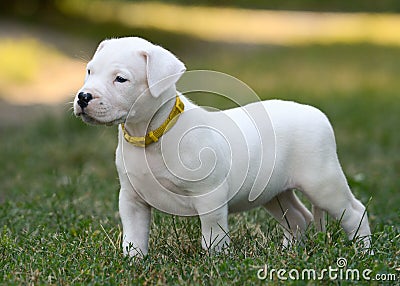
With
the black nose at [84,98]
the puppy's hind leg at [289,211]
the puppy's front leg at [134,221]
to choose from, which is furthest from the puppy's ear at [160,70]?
the puppy's hind leg at [289,211]

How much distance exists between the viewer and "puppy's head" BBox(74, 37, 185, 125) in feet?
12.1

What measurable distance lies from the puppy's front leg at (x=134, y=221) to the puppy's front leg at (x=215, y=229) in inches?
12.8

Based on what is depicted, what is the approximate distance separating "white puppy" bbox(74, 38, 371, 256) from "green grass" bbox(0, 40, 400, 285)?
20cm

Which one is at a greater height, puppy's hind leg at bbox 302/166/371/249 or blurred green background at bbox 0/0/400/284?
puppy's hind leg at bbox 302/166/371/249

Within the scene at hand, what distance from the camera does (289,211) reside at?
15.6 ft

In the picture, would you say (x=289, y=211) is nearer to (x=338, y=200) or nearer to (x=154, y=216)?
(x=338, y=200)

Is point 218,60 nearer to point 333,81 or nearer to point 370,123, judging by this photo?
point 333,81

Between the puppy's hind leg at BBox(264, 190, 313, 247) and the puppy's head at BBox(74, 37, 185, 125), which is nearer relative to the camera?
the puppy's head at BBox(74, 37, 185, 125)

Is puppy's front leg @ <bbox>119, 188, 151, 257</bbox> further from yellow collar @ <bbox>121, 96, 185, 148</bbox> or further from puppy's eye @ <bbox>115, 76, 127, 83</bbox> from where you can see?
puppy's eye @ <bbox>115, 76, 127, 83</bbox>

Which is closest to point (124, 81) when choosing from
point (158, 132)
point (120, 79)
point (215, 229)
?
point (120, 79)

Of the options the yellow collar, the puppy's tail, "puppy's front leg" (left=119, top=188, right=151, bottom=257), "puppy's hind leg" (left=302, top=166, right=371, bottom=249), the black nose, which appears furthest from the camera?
the puppy's tail

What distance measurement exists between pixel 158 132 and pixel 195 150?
21cm

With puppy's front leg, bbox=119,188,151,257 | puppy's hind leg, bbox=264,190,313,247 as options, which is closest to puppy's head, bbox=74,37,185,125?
puppy's front leg, bbox=119,188,151,257

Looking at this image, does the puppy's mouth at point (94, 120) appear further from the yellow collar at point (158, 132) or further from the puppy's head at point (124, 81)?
the yellow collar at point (158, 132)
